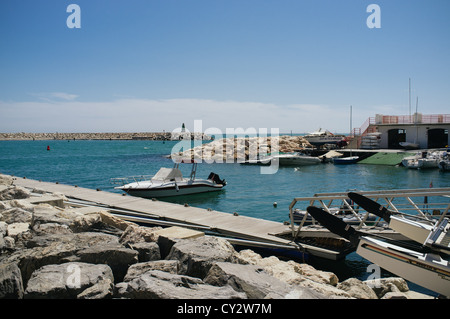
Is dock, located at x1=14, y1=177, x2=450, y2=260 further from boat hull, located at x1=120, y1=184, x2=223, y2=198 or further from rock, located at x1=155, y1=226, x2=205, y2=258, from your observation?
boat hull, located at x1=120, y1=184, x2=223, y2=198

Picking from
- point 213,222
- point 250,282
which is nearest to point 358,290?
point 250,282

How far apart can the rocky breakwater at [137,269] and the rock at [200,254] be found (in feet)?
0.06

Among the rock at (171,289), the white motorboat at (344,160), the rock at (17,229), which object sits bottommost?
the white motorboat at (344,160)

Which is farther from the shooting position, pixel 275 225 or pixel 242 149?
pixel 242 149

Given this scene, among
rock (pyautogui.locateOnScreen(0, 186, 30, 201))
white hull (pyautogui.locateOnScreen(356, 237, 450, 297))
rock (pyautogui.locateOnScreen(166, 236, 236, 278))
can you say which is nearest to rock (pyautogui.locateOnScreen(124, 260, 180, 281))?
rock (pyautogui.locateOnScreen(166, 236, 236, 278))

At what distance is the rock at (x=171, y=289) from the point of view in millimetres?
5578

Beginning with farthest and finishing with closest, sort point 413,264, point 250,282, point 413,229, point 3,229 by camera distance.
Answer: point 3,229 → point 413,229 → point 413,264 → point 250,282

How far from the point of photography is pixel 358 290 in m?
7.59

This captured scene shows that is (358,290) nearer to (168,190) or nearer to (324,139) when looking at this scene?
(168,190)

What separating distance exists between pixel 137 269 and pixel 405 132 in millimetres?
64735

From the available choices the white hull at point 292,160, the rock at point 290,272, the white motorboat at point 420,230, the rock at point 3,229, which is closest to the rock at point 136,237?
the rock at point 290,272

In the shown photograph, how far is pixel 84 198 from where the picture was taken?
2017 centimetres

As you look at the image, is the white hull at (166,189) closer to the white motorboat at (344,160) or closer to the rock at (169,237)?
the rock at (169,237)

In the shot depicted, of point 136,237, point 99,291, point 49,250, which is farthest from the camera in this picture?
point 136,237
